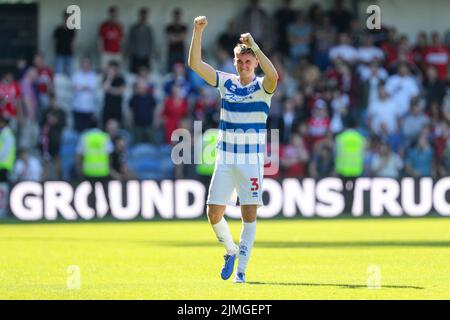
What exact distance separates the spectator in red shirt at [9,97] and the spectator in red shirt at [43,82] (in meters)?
0.60

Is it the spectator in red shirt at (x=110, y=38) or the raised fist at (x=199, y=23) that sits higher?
the spectator in red shirt at (x=110, y=38)

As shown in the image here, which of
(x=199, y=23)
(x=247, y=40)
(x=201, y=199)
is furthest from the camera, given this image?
(x=201, y=199)

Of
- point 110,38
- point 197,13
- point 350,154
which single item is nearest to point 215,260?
point 350,154

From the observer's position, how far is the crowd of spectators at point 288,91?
2814cm

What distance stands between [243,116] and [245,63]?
0.54 metres

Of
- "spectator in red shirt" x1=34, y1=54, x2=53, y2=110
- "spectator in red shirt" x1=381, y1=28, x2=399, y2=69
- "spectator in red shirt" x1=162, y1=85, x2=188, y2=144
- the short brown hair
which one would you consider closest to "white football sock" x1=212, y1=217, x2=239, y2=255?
the short brown hair

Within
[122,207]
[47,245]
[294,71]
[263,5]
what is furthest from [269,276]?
[263,5]

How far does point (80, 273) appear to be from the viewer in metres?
14.2

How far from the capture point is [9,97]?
27625 millimetres

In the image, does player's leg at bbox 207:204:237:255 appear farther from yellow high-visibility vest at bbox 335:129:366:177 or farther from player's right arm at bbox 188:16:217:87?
yellow high-visibility vest at bbox 335:129:366:177

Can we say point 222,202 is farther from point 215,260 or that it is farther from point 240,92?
point 215,260

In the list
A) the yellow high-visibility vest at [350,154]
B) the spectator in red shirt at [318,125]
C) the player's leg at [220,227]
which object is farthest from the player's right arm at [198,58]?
the spectator in red shirt at [318,125]
